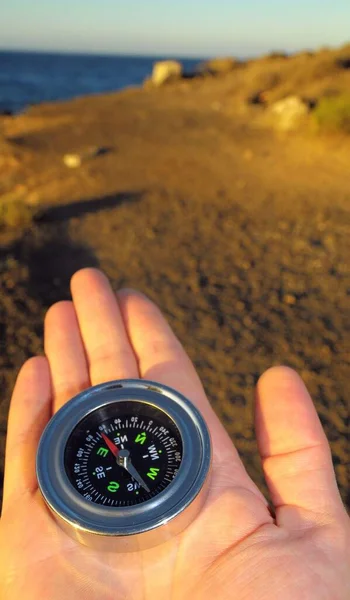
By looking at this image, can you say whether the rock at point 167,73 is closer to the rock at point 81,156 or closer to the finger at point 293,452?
the rock at point 81,156

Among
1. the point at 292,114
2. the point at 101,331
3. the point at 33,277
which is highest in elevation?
the point at 292,114

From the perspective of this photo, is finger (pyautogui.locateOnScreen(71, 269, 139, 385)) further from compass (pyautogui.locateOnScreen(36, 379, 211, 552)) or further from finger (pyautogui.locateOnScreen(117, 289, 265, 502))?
compass (pyautogui.locateOnScreen(36, 379, 211, 552))

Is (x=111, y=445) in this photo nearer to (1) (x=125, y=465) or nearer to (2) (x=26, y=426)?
(1) (x=125, y=465)

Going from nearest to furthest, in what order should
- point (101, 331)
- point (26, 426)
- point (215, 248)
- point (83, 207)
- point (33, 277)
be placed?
1. point (26, 426)
2. point (101, 331)
3. point (33, 277)
4. point (215, 248)
5. point (83, 207)

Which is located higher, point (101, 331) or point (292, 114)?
point (292, 114)

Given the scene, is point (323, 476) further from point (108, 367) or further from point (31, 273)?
point (31, 273)

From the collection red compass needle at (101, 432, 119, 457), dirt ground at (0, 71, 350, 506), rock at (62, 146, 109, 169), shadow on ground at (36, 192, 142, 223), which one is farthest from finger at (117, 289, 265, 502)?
rock at (62, 146, 109, 169)

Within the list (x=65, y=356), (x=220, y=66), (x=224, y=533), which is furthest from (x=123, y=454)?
(x=220, y=66)
